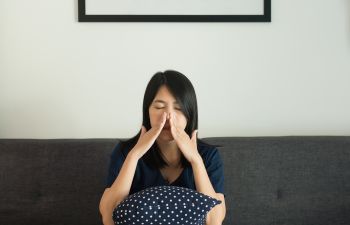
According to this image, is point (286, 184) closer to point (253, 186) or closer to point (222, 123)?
point (253, 186)

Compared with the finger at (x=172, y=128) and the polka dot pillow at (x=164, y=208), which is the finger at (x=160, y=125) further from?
the polka dot pillow at (x=164, y=208)

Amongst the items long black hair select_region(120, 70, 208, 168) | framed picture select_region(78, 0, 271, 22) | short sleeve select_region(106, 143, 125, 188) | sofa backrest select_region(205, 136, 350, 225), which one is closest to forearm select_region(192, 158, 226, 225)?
long black hair select_region(120, 70, 208, 168)

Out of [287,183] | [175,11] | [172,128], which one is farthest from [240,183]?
[175,11]

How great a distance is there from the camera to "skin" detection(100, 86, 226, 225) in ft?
4.28

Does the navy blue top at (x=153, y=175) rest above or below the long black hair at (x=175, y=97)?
below

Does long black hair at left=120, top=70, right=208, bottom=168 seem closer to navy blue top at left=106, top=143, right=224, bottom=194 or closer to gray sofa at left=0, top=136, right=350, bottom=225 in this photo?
navy blue top at left=106, top=143, right=224, bottom=194

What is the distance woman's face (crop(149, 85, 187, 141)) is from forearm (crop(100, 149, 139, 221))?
0.14 m

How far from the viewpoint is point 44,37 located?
1.95 m

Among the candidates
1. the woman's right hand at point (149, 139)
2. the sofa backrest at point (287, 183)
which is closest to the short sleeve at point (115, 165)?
the woman's right hand at point (149, 139)

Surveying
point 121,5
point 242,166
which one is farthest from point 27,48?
point 242,166

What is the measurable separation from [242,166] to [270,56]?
1.94ft

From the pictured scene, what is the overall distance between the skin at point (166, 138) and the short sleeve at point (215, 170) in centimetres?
4

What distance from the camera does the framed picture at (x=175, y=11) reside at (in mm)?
1926

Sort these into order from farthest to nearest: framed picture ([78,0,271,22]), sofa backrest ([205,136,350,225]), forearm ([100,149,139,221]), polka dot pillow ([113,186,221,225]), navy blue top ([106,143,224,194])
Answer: framed picture ([78,0,271,22]), sofa backrest ([205,136,350,225]), navy blue top ([106,143,224,194]), forearm ([100,149,139,221]), polka dot pillow ([113,186,221,225])
